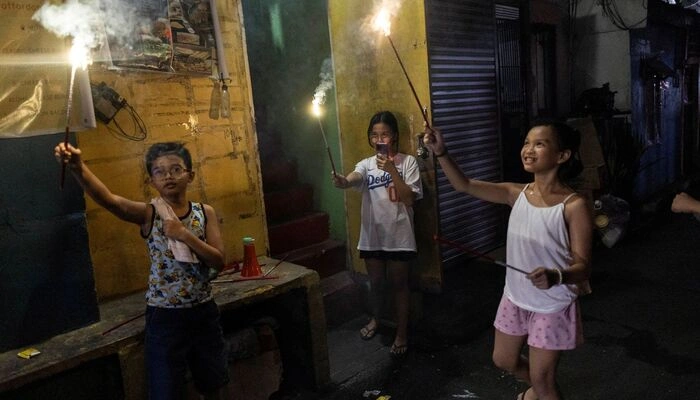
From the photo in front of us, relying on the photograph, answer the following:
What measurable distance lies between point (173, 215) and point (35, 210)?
105 cm

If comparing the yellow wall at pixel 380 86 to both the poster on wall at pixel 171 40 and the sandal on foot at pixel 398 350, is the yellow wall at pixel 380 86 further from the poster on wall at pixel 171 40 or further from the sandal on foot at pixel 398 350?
the poster on wall at pixel 171 40

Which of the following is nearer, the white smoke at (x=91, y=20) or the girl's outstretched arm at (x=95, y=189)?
the girl's outstretched arm at (x=95, y=189)

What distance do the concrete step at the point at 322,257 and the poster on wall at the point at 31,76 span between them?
3.55 meters

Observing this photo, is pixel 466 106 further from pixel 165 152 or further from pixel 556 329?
pixel 165 152

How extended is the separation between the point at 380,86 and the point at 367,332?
3129 millimetres

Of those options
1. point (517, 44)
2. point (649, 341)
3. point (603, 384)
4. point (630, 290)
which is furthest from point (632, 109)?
point (603, 384)

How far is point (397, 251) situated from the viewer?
5.62m

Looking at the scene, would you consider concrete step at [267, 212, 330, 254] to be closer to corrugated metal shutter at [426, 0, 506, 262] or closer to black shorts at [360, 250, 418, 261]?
black shorts at [360, 250, 418, 261]

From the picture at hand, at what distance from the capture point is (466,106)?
24.6 ft

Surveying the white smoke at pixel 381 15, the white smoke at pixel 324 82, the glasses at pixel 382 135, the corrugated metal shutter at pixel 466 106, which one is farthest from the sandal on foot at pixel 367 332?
the white smoke at pixel 381 15

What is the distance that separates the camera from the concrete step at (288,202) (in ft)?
23.6

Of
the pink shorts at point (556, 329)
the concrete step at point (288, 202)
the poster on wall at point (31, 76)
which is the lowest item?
the pink shorts at point (556, 329)

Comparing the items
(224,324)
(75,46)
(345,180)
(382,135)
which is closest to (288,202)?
(345,180)

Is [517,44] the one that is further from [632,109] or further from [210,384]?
[210,384]
